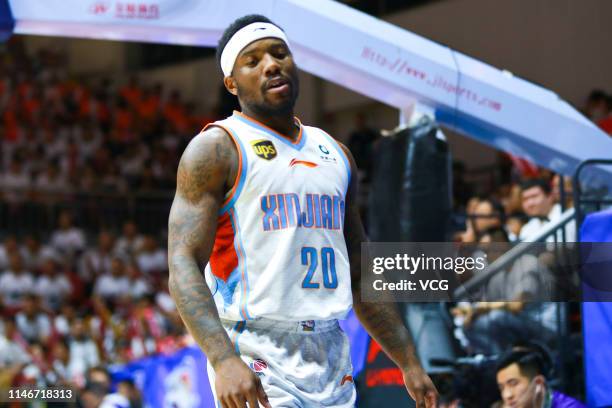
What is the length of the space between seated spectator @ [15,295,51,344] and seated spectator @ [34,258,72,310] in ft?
2.93

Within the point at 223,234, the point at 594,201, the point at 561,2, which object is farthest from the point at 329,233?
the point at 561,2

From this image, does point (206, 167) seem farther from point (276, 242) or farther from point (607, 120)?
point (607, 120)

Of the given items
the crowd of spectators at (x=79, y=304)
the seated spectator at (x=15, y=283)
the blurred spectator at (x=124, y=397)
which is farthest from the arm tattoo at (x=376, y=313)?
the seated spectator at (x=15, y=283)

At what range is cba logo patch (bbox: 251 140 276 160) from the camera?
3.65 m

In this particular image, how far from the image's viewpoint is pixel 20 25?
703cm

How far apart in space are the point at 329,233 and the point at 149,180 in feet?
48.3

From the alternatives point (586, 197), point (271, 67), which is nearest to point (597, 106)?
point (586, 197)

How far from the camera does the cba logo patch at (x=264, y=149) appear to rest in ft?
12.0

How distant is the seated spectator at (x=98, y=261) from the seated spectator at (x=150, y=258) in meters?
0.48

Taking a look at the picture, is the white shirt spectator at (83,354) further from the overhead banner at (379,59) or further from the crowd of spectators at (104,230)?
the overhead banner at (379,59)

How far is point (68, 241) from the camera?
1638 centimetres

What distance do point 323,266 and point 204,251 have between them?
43 cm

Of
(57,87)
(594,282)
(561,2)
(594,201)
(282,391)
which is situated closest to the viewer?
(282,391)

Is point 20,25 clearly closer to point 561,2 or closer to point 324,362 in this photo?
point 324,362
